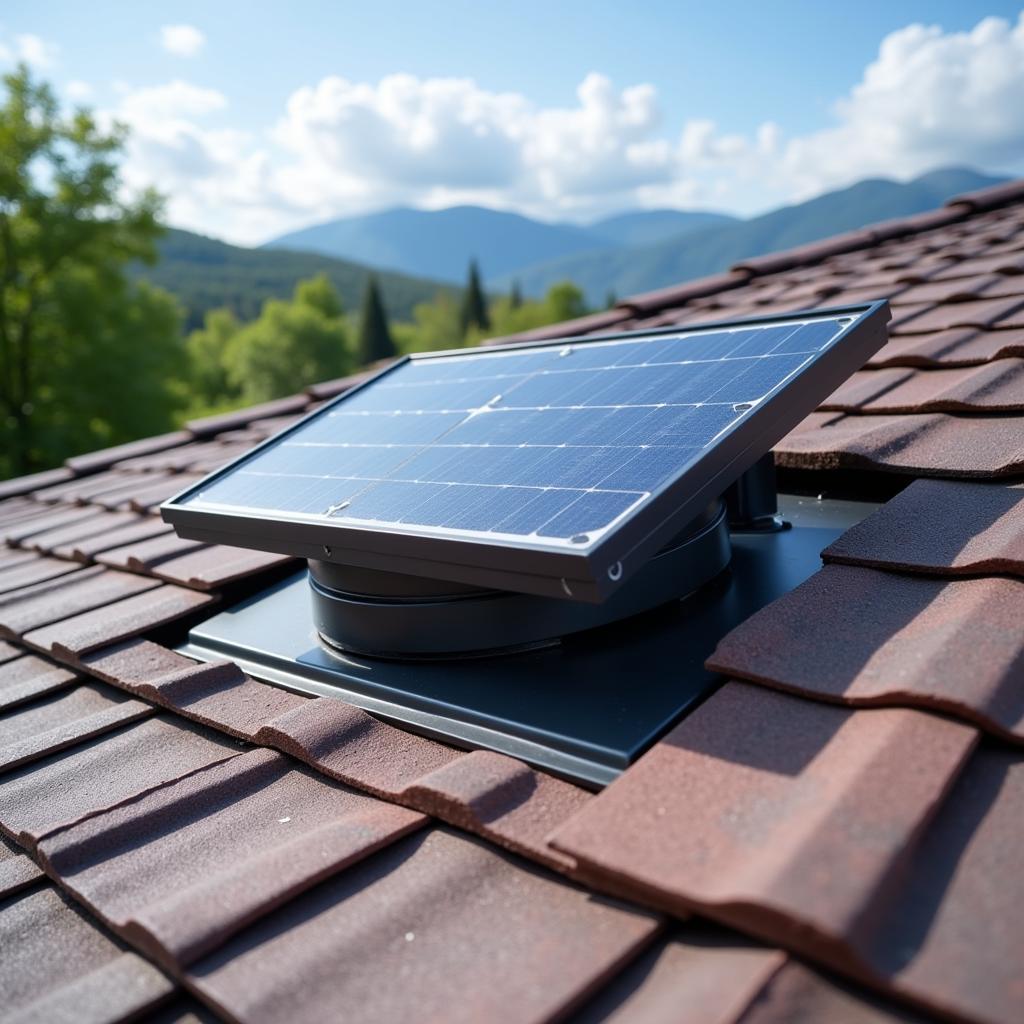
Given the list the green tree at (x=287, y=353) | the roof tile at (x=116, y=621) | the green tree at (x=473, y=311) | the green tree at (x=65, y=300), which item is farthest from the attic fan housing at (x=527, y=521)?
the green tree at (x=473, y=311)

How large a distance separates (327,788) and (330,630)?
0.64 m

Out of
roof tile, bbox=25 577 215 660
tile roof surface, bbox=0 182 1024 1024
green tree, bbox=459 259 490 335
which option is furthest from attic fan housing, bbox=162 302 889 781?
green tree, bbox=459 259 490 335

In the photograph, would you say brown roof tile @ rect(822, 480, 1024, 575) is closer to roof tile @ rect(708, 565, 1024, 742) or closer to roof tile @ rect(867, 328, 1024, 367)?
roof tile @ rect(708, 565, 1024, 742)

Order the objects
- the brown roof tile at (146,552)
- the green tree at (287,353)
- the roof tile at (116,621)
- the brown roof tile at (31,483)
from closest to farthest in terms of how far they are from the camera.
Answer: the roof tile at (116,621) → the brown roof tile at (146,552) → the brown roof tile at (31,483) → the green tree at (287,353)

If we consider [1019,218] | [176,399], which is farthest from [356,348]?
[1019,218]

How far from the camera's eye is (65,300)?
122ft

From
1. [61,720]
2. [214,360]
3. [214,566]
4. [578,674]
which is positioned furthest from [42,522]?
[214,360]

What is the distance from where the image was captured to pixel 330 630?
258cm

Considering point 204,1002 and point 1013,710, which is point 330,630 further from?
point 1013,710

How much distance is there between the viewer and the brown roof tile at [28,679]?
2.93 meters

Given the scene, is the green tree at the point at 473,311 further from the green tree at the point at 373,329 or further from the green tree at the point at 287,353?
the green tree at the point at 287,353

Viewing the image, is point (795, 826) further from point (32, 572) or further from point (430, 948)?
point (32, 572)

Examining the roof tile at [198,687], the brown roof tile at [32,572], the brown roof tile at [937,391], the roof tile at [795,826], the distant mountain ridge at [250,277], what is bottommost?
the brown roof tile at [32,572]

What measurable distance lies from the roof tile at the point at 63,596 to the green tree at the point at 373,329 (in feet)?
300
